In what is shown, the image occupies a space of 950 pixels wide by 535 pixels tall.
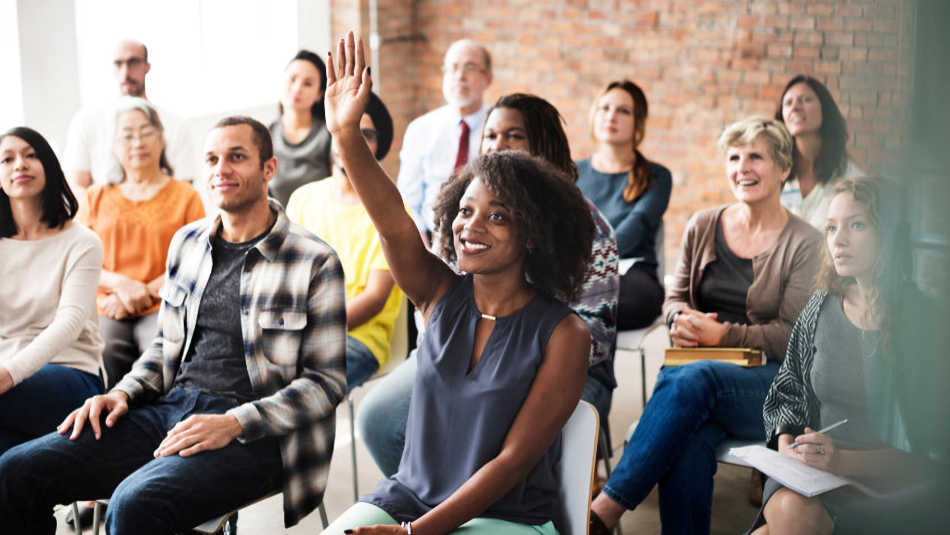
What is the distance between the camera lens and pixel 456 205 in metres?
2.02

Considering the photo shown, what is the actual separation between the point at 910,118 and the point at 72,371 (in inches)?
95.7

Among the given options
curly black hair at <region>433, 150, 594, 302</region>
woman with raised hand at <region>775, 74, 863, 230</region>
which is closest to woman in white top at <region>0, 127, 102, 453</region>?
curly black hair at <region>433, 150, 594, 302</region>

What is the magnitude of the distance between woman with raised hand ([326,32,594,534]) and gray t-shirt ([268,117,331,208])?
7.09 ft

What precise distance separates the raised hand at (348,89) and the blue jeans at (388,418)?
102 centimetres

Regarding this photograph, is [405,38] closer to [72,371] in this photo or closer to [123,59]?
[123,59]

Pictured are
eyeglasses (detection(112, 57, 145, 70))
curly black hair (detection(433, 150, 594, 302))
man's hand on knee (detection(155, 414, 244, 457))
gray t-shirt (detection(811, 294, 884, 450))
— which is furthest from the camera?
eyeglasses (detection(112, 57, 145, 70))

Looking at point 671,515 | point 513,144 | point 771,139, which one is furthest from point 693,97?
point 671,515

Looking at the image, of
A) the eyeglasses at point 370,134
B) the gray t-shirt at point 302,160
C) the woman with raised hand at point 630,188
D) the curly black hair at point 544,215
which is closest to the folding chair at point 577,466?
the curly black hair at point 544,215

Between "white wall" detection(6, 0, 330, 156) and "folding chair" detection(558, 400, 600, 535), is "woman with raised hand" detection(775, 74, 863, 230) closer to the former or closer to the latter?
"folding chair" detection(558, 400, 600, 535)

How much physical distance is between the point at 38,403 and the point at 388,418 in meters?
0.91

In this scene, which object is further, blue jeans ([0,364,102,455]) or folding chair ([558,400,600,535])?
blue jeans ([0,364,102,455])

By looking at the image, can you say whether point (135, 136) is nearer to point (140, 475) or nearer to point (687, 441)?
point (140, 475)

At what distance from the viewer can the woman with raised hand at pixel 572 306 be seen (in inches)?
102

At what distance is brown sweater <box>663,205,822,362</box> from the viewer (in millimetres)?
2709
